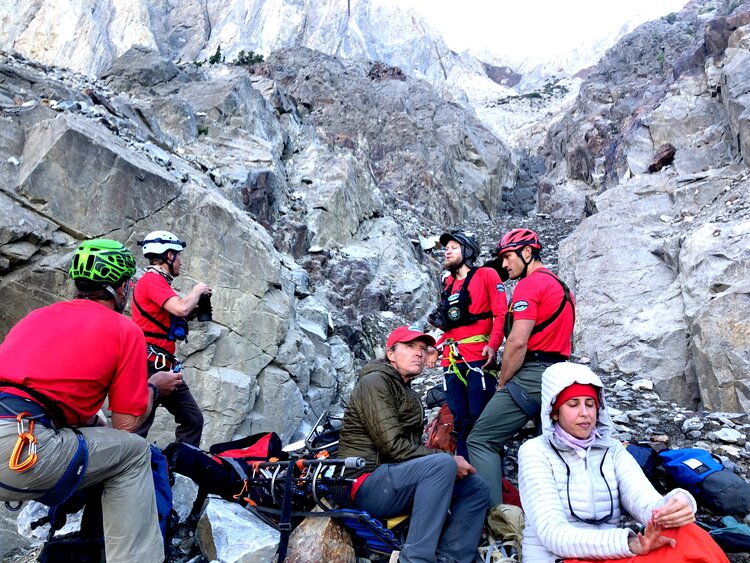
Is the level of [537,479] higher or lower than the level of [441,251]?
lower

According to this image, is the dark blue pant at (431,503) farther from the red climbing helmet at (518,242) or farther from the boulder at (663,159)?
the boulder at (663,159)

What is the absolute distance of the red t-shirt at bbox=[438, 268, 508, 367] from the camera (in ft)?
19.1

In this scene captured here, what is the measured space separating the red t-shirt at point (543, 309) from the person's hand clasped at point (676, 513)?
2092mm

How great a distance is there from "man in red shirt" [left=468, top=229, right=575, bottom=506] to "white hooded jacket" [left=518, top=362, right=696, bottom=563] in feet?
3.53

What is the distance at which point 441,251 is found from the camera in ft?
74.7

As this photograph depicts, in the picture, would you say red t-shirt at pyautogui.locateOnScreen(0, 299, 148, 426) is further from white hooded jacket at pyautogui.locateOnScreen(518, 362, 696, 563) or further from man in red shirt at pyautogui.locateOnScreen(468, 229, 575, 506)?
man in red shirt at pyautogui.locateOnScreen(468, 229, 575, 506)

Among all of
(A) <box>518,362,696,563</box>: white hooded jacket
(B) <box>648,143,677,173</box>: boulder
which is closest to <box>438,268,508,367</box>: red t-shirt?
(A) <box>518,362,696,563</box>: white hooded jacket

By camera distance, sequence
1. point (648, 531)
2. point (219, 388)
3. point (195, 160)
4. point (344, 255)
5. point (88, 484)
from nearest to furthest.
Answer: point (648, 531)
point (88, 484)
point (219, 388)
point (195, 160)
point (344, 255)

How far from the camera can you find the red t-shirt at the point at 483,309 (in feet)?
19.1

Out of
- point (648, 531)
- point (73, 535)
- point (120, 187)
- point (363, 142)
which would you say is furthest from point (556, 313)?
→ point (363, 142)

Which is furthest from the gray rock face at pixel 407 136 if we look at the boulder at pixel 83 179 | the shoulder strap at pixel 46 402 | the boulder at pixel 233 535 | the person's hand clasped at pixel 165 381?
the shoulder strap at pixel 46 402

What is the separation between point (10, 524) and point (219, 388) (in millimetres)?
3571

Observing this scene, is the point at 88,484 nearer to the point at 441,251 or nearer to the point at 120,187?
the point at 120,187

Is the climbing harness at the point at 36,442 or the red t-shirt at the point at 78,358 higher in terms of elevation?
the red t-shirt at the point at 78,358
